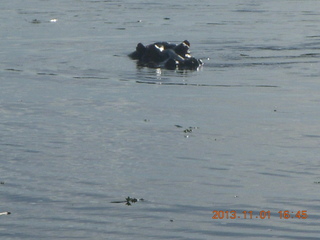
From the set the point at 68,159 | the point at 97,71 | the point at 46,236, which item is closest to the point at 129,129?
the point at 68,159

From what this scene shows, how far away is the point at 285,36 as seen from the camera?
37531 millimetres

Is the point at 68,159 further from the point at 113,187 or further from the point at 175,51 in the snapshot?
the point at 175,51

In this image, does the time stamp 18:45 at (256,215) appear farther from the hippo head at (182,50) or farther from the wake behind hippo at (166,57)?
the hippo head at (182,50)

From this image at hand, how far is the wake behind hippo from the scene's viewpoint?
27.3 metres

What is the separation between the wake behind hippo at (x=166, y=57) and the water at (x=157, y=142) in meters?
0.51

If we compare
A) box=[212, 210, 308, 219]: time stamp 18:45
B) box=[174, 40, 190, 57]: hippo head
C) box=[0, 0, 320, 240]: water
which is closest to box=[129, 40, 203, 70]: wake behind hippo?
box=[174, 40, 190, 57]: hippo head

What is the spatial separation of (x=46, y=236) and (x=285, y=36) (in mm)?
28238

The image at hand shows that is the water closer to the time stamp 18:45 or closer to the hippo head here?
the time stamp 18:45

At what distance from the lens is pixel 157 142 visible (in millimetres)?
16031

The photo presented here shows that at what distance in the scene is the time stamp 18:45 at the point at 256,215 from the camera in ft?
37.4

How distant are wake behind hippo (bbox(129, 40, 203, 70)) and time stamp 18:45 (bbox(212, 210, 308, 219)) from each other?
622 inches

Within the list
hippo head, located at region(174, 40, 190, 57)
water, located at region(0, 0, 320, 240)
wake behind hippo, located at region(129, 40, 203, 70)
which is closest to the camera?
water, located at region(0, 0, 320, 240)

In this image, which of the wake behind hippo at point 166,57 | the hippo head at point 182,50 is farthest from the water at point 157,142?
the hippo head at point 182,50

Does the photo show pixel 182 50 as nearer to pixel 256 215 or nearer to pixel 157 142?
pixel 157 142
